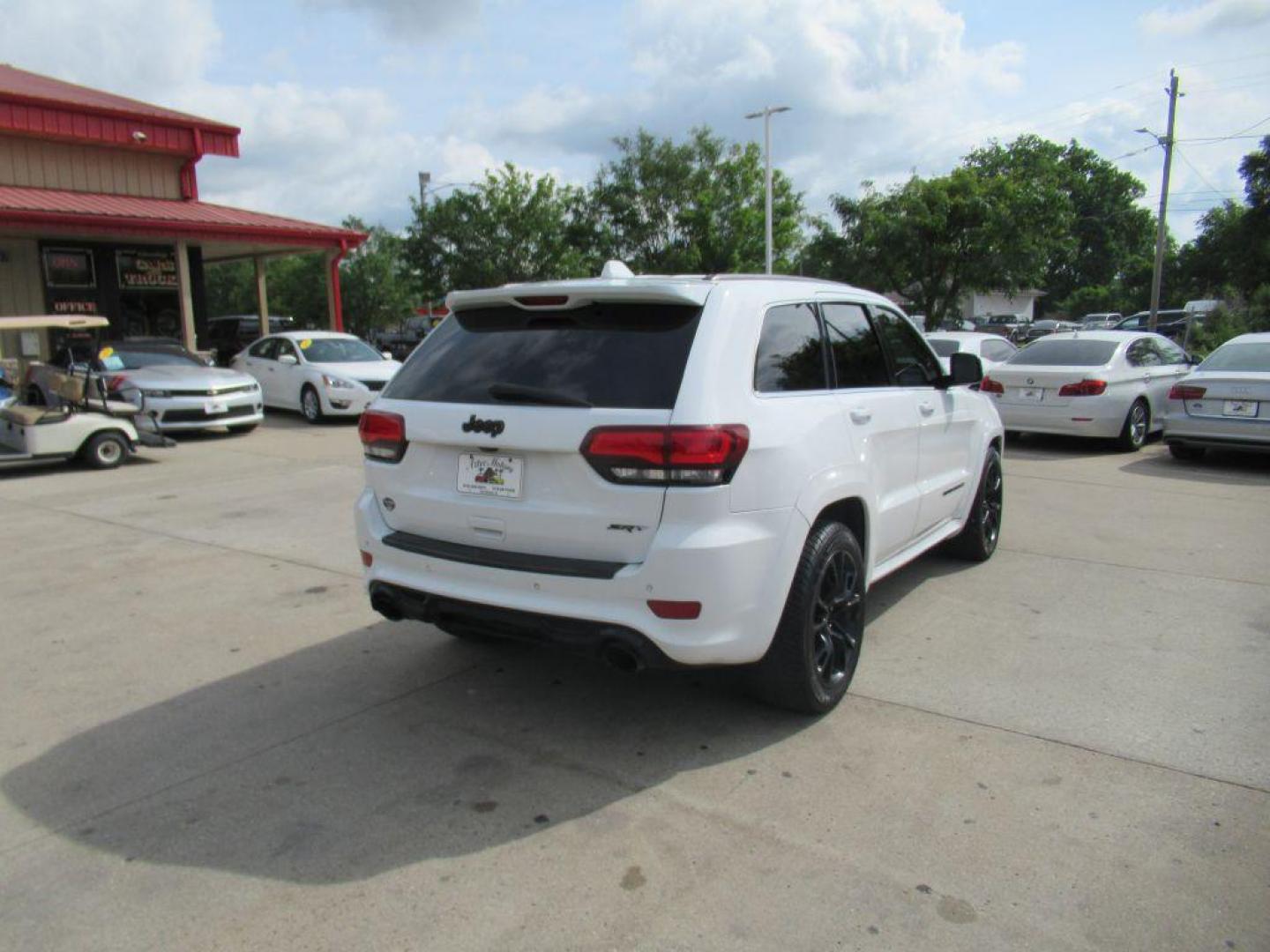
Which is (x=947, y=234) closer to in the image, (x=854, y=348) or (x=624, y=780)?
(x=854, y=348)

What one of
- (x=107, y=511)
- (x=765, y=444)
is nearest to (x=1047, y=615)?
(x=765, y=444)

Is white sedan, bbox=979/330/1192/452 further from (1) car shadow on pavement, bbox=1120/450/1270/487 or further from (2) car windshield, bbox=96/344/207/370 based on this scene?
(2) car windshield, bbox=96/344/207/370

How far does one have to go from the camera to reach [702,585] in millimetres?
3307

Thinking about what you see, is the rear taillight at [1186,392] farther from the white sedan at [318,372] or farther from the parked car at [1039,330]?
the parked car at [1039,330]

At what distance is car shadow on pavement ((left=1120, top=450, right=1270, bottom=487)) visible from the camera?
10000mm

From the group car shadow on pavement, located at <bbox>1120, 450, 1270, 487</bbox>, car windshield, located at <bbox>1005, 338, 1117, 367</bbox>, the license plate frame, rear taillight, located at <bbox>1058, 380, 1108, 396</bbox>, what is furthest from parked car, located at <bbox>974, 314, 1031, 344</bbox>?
the license plate frame

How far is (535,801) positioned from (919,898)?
1303mm

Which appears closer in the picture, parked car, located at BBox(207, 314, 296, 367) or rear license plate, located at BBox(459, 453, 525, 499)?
rear license plate, located at BBox(459, 453, 525, 499)

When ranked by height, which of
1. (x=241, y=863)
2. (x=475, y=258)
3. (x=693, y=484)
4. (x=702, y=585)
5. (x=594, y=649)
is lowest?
(x=241, y=863)

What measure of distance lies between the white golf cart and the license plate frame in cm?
1191

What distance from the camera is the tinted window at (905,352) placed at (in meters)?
5.02

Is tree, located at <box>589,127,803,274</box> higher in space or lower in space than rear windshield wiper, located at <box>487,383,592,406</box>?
higher

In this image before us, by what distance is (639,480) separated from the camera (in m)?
3.33

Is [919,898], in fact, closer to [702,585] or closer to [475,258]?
[702,585]
